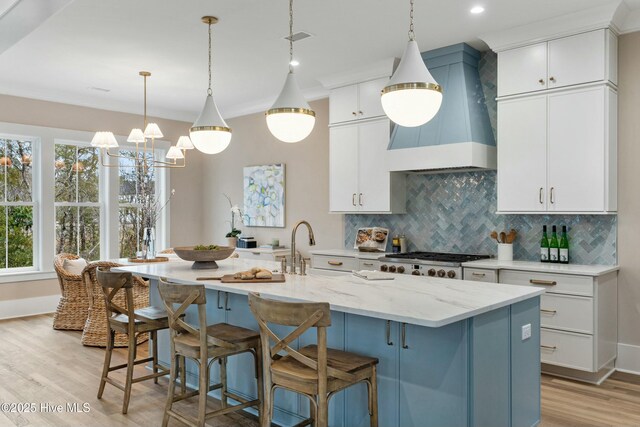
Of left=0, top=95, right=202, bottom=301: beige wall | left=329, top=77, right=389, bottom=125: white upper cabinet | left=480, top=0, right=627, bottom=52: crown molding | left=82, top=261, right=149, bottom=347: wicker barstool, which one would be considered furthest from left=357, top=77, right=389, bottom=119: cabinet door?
left=0, top=95, right=202, bottom=301: beige wall

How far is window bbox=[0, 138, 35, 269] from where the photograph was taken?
6.13 meters

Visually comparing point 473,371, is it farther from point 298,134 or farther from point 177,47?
point 177,47

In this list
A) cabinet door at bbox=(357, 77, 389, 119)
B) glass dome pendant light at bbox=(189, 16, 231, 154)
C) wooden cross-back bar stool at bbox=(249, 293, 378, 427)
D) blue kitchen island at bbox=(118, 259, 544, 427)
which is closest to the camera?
wooden cross-back bar stool at bbox=(249, 293, 378, 427)

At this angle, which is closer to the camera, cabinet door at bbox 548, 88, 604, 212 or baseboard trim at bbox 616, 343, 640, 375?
cabinet door at bbox 548, 88, 604, 212

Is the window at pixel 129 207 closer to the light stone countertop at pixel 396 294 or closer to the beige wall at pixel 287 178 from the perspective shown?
the beige wall at pixel 287 178

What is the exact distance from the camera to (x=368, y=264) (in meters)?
5.00

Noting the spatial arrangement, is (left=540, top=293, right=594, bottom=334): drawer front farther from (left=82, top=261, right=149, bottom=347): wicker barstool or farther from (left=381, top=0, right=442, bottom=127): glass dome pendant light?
(left=82, top=261, right=149, bottom=347): wicker barstool

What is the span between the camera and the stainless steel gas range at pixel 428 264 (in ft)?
14.1

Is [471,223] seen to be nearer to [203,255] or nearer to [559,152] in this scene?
[559,152]

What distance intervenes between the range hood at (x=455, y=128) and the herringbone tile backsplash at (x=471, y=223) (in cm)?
32

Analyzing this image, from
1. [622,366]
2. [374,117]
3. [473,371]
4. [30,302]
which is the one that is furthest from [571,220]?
[30,302]

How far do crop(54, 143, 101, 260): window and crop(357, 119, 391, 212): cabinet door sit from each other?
3740 millimetres

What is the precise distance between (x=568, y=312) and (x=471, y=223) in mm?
1316

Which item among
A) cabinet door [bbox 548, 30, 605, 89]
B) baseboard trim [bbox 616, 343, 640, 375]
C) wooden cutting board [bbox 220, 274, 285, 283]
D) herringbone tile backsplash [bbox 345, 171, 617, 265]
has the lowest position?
baseboard trim [bbox 616, 343, 640, 375]
